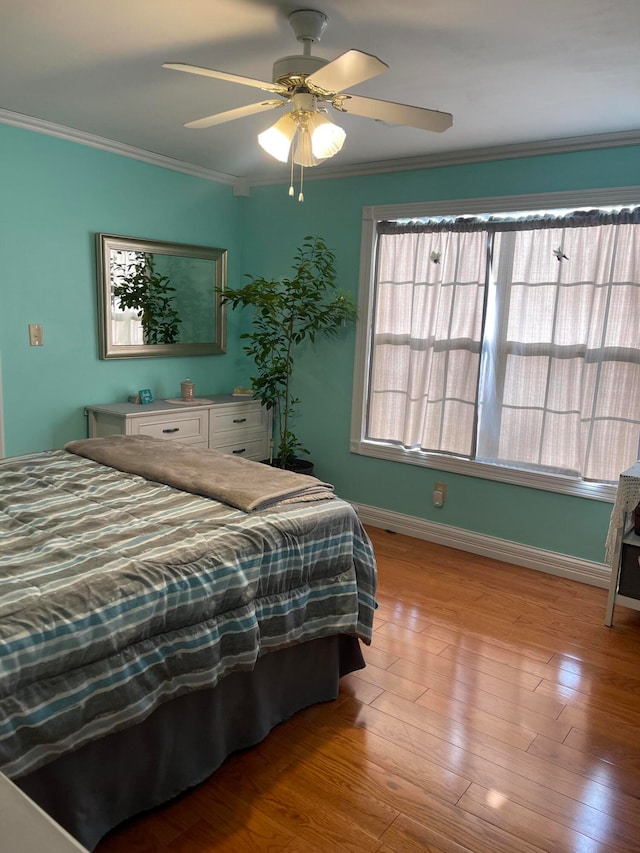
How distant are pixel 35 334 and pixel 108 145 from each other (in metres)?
1.22

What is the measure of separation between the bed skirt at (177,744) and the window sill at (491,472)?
5.88ft

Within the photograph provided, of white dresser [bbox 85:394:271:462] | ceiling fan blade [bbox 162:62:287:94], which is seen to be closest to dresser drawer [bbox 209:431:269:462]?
white dresser [bbox 85:394:271:462]

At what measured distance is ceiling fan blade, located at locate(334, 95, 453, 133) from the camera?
2066 millimetres

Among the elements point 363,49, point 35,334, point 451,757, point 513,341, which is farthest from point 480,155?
point 451,757

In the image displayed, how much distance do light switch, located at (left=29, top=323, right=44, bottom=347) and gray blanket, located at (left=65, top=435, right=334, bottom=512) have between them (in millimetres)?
979

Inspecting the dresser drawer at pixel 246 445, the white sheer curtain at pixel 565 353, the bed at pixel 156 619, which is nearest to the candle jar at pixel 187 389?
the dresser drawer at pixel 246 445

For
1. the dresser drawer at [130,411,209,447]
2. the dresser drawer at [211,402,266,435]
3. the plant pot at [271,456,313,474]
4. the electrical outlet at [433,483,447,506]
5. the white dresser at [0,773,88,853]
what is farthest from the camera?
the plant pot at [271,456,313,474]

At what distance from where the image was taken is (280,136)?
7.38 ft

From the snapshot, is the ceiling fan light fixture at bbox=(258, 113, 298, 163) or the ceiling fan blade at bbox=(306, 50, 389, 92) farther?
the ceiling fan light fixture at bbox=(258, 113, 298, 163)

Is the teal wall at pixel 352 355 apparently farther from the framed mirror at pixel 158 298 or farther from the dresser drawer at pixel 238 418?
the framed mirror at pixel 158 298

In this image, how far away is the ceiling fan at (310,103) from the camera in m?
1.96

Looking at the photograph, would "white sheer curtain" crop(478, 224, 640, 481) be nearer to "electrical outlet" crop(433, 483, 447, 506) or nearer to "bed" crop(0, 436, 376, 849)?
"electrical outlet" crop(433, 483, 447, 506)

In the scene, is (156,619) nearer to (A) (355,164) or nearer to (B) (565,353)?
(B) (565,353)

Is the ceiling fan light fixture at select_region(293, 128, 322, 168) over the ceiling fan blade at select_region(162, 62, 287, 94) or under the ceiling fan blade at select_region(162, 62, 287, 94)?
under
